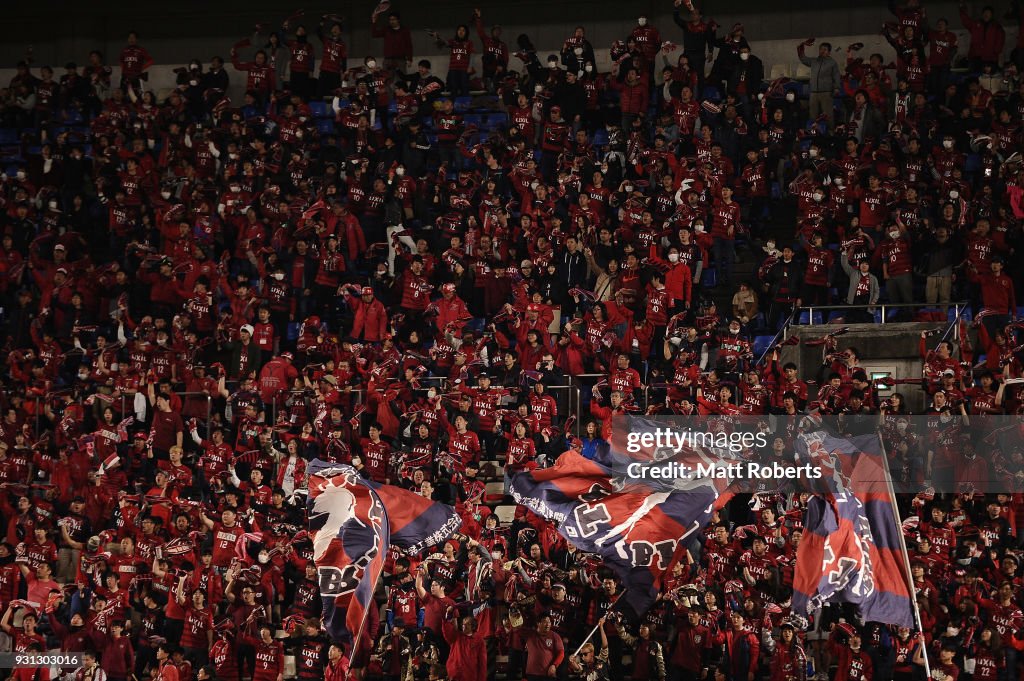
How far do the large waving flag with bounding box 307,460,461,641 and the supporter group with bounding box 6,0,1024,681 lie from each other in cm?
109

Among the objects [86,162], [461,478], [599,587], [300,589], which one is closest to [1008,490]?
[599,587]

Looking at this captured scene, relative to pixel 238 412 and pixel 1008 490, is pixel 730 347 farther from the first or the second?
pixel 238 412

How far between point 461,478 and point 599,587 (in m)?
2.43

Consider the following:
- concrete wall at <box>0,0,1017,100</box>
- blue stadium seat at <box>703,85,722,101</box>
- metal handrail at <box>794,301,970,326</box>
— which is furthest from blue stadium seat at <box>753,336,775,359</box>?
concrete wall at <box>0,0,1017,100</box>

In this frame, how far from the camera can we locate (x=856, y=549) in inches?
661

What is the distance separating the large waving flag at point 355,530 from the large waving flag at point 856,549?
370cm

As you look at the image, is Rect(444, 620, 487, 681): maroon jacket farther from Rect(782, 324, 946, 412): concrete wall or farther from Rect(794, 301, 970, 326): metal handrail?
Rect(794, 301, 970, 326): metal handrail

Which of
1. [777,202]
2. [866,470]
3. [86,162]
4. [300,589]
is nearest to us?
[866,470]

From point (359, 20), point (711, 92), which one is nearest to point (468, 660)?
point (711, 92)

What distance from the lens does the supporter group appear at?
62.3ft

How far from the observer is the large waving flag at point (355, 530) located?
701 inches

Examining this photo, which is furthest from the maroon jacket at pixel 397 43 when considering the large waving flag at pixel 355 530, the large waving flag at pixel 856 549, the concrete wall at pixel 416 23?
the large waving flag at pixel 856 549

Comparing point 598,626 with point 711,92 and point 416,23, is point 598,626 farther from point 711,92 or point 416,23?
point 416,23

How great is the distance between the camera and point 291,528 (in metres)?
20.5
